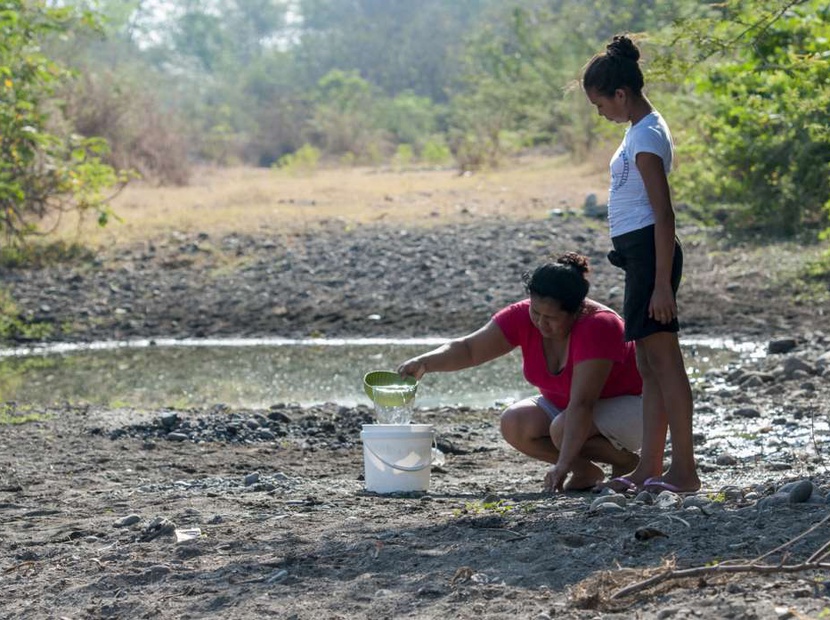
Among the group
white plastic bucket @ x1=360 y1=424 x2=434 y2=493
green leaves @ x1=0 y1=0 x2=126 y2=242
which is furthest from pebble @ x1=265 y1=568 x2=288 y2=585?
green leaves @ x1=0 y1=0 x2=126 y2=242

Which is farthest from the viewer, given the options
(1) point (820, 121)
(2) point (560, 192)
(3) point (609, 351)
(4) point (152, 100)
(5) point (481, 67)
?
(5) point (481, 67)

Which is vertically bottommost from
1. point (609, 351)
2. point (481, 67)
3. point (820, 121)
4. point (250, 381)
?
point (250, 381)

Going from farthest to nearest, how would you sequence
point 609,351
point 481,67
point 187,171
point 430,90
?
point 430,90 → point 481,67 → point 187,171 → point 609,351

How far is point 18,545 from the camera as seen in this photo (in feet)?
15.3

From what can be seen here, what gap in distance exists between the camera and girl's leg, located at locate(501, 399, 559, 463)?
18.3 feet

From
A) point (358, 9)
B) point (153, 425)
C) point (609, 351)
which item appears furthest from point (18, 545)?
point (358, 9)

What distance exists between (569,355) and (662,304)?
63 centimetres

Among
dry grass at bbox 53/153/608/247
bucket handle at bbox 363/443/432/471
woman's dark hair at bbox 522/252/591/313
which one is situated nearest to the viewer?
woman's dark hair at bbox 522/252/591/313

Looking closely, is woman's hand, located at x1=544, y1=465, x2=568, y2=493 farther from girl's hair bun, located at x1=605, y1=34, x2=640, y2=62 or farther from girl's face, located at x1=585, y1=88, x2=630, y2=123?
girl's hair bun, located at x1=605, y1=34, x2=640, y2=62

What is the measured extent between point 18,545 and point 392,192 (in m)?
15.1

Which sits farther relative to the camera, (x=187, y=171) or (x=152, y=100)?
(x=152, y=100)

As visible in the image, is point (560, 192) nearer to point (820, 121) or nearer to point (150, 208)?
point (150, 208)

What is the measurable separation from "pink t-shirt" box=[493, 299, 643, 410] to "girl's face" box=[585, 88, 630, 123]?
77 cm

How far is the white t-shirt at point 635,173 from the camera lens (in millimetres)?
4926
